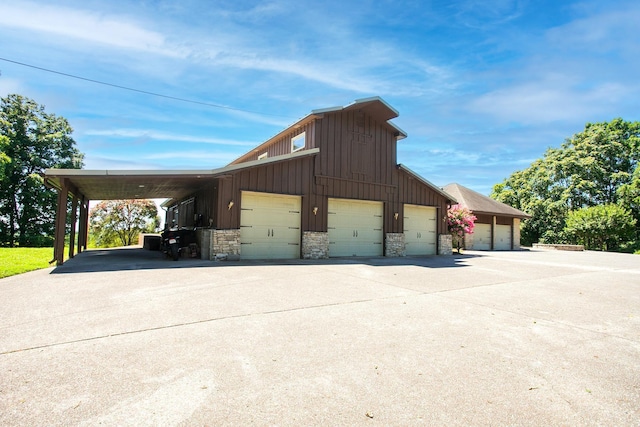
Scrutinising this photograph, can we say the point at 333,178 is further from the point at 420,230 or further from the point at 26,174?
the point at 26,174

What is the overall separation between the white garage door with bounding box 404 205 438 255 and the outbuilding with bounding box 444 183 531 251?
6611 mm

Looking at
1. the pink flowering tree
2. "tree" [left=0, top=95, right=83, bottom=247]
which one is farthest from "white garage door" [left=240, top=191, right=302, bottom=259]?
"tree" [left=0, top=95, right=83, bottom=247]

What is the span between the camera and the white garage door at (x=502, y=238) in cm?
2417

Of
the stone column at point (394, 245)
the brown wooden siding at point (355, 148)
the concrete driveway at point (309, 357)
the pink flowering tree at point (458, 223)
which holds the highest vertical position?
the brown wooden siding at point (355, 148)

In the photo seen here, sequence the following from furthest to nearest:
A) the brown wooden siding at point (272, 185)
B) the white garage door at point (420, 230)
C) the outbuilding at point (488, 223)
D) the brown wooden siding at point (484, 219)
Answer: the brown wooden siding at point (484, 219) → the outbuilding at point (488, 223) → the white garage door at point (420, 230) → the brown wooden siding at point (272, 185)

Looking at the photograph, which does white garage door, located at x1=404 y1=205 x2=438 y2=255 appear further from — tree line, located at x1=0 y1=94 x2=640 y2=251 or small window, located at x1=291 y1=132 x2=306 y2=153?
tree line, located at x1=0 y1=94 x2=640 y2=251

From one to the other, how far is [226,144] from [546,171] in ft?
102

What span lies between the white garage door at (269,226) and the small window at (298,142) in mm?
2968

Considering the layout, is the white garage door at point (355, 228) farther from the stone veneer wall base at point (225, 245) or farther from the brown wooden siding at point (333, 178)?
the stone veneer wall base at point (225, 245)

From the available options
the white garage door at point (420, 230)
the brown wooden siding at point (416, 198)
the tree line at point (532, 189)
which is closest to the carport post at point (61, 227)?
the brown wooden siding at point (416, 198)

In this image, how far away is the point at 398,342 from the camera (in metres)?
3.63

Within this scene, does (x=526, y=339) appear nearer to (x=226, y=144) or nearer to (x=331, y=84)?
(x=331, y=84)

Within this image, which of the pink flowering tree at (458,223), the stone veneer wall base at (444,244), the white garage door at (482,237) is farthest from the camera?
the white garage door at (482,237)

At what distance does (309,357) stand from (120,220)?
24.9 m
